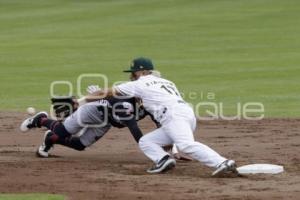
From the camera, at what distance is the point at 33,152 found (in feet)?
38.5

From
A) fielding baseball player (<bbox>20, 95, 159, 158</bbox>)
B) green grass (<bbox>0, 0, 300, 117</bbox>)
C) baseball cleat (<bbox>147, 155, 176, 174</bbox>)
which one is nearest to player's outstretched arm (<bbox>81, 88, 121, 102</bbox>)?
fielding baseball player (<bbox>20, 95, 159, 158</bbox>)

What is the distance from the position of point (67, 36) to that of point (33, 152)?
62.7 feet

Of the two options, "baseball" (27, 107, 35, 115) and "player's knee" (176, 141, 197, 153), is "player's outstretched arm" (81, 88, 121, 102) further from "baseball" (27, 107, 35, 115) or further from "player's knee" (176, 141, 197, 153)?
"baseball" (27, 107, 35, 115)

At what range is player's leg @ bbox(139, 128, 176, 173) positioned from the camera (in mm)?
9820

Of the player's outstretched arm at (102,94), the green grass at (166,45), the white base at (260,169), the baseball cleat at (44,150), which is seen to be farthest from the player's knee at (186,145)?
the green grass at (166,45)

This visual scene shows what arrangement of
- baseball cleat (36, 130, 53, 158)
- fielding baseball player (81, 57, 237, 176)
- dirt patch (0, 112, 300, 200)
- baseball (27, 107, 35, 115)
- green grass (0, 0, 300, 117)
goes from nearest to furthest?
dirt patch (0, 112, 300, 200), fielding baseball player (81, 57, 237, 176), baseball cleat (36, 130, 53, 158), baseball (27, 107, 35, 115), green grass (0, 0, 300, 117)

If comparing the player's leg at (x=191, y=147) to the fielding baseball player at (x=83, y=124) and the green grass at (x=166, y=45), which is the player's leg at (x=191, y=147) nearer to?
the fielding baseball player at (x=83, y=124)

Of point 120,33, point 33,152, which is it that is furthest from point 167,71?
point 33,152

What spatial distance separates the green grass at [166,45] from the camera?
1916 cm

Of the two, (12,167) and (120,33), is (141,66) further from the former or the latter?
(120,33)

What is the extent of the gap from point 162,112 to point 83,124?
1.61 meters

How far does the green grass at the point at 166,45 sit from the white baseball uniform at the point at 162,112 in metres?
5.99

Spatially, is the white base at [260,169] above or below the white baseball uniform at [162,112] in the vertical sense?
below

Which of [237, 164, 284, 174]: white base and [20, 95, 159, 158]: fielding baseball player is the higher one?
[20, 95, 159, 158]: fielding baseball player
